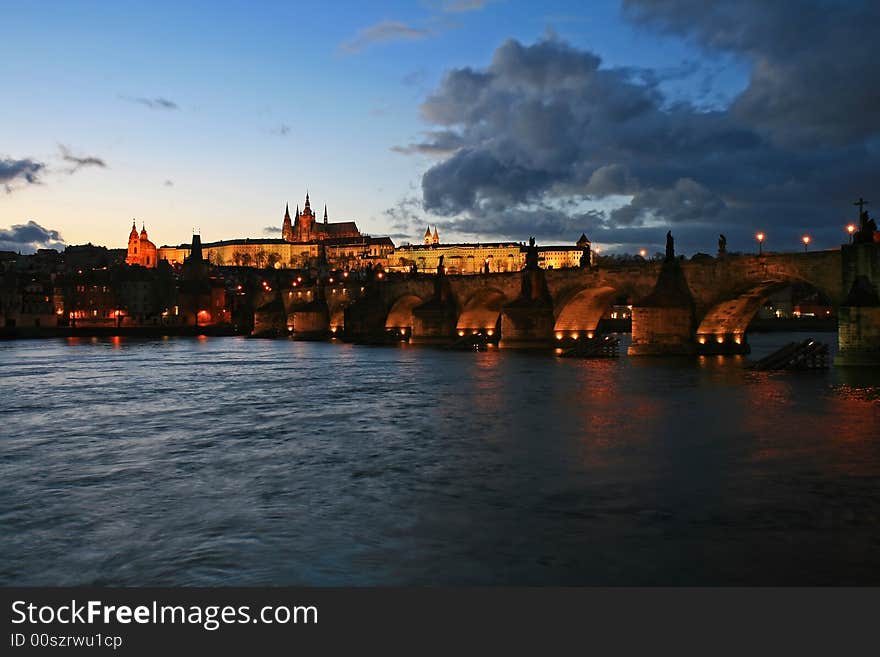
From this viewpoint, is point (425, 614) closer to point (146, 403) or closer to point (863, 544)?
point (863, 544)

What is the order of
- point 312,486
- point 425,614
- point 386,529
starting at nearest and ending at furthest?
point 425,614
point 386,529
point 312,486

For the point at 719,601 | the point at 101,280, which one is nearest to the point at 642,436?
the point at 719,601

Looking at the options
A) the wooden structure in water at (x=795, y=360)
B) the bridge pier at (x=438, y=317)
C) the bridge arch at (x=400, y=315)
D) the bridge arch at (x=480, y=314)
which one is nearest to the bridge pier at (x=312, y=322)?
the bridge arch at (x=400, y=315)

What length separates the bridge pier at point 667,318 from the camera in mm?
47031

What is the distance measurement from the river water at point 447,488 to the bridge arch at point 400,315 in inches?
2137

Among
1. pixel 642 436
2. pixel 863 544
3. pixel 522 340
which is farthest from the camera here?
pixel 522 340

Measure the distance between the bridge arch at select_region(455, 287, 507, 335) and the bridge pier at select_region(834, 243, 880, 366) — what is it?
38095 mm

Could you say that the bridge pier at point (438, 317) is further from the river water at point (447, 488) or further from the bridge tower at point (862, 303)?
the river water at point (447, 488)

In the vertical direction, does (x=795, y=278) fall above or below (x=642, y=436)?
above

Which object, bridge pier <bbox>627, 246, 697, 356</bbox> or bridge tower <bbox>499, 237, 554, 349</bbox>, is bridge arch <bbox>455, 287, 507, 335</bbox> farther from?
bridge pier <bbox>627, 246, 697, 356</bbox>

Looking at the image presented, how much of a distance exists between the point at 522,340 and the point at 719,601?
5330 cm

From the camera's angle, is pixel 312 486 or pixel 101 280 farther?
pixel 101 280

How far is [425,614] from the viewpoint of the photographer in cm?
778

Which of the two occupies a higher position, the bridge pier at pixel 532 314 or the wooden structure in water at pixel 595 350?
the bridge pier at pixel 532 314
